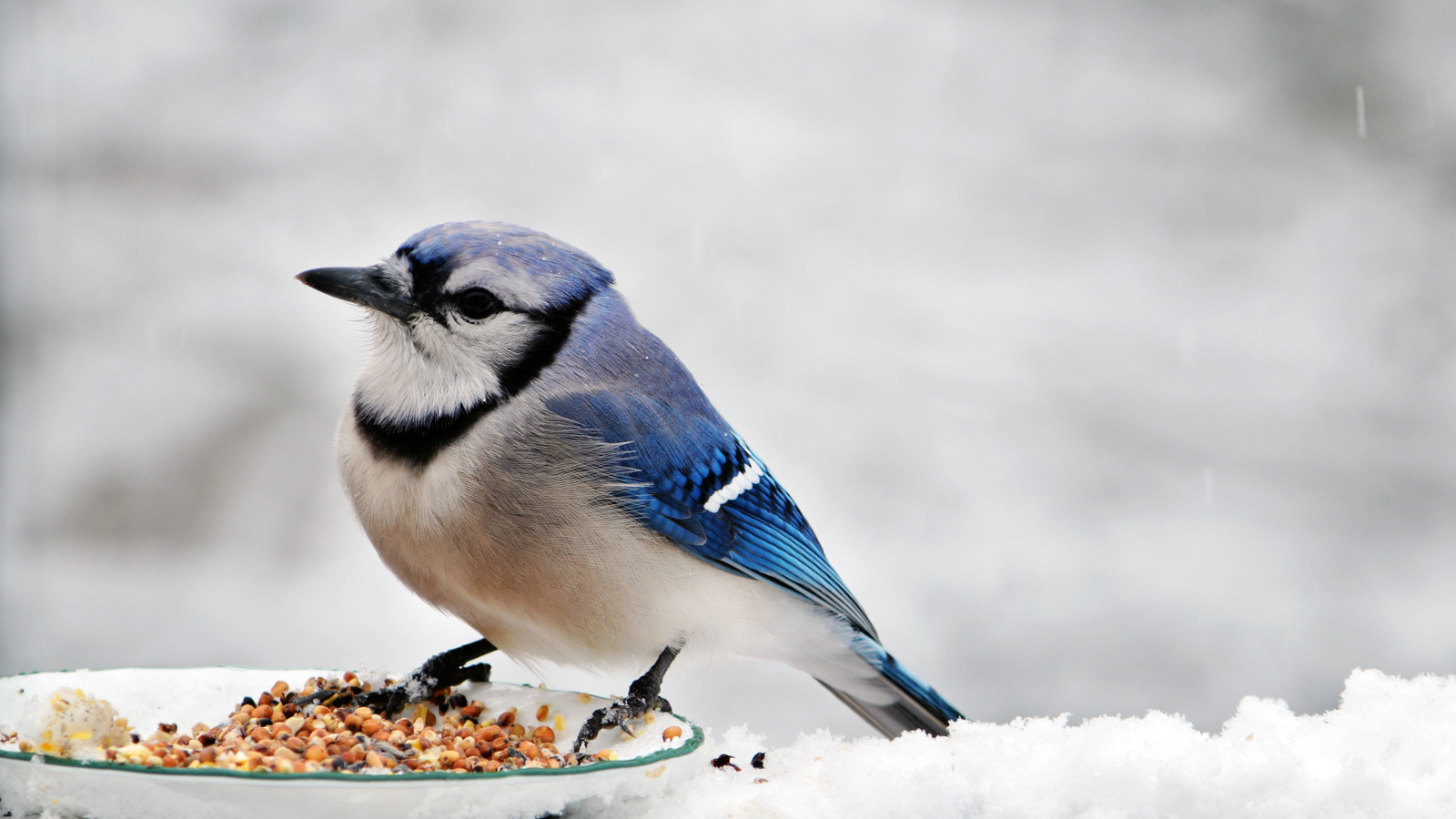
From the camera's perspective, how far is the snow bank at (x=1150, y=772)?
1.03m

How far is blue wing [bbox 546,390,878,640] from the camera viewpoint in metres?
1.54

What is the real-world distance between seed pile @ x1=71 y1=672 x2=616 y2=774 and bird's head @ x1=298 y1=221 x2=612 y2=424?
380 millimetres

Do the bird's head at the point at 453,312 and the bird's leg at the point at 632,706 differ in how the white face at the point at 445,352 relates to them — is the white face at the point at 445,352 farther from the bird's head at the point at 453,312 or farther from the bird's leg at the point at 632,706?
the bird's leg at the point at 632,706

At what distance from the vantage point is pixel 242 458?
3.27m

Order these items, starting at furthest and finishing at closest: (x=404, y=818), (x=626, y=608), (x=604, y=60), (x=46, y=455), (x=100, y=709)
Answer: (x=604, y=60) < (x=46, y=455) < (x=626, y=608) < (x=100, y=709) < (x=404, y=818)

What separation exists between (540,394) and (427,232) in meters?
0.26

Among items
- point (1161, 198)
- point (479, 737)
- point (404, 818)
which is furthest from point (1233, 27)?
point (404, 818)

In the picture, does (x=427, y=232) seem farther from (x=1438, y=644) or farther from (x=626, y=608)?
(x=1438, y=644)

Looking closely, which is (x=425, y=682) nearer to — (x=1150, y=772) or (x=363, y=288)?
(x=363, y=288)

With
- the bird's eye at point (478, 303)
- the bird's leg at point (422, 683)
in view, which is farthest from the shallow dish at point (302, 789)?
the bird's eye at point (478, 303)

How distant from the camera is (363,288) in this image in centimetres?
145

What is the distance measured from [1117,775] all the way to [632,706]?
56 cm

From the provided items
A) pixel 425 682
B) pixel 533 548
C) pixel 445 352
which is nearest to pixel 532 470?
pixel 533 548

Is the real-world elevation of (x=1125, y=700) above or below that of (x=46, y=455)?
above
